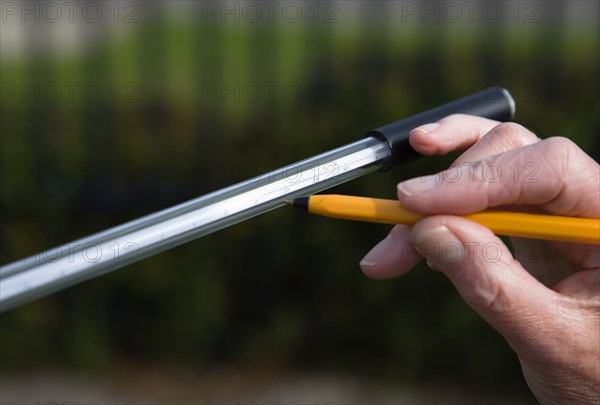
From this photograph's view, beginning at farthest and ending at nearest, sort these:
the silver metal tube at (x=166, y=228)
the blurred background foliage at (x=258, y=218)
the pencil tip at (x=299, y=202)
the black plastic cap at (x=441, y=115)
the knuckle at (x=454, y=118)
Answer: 1. the blurred background foliage at (x=258, y=218)
2. the knuckle at (x=454, y=118)
3. the black plastic cap at (x=441, y=115)
4. the pencil tip at (x=299, y=202)
5. the silver metal tube at (x=166, y=228)

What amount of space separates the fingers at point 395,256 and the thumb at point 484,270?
25 cm

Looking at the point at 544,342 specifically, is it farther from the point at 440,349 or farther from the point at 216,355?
the point at 216,355

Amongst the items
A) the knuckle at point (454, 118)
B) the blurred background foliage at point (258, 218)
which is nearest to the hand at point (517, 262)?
the knuckle at point (454, 118)

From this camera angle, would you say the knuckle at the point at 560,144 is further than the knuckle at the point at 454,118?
No

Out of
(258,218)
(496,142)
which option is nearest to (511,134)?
(496,142)

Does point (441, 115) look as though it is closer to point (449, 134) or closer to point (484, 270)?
point (449, 134)

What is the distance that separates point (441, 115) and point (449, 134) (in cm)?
6

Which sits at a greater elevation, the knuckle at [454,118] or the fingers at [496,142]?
the knuckle at [454,118]

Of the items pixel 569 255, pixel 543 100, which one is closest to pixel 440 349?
pixel 543 100

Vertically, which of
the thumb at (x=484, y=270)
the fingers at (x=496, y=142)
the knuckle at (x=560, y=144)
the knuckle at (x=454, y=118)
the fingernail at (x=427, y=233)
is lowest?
the thumb at (x=484, y=270)

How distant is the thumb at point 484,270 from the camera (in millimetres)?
1134

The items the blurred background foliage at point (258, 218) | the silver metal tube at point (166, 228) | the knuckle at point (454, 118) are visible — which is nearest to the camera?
the silver metal tube at point (166, 228)

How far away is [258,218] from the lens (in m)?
2.91

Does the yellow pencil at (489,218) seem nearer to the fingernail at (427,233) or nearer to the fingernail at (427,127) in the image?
the fingernail at (427,233)
